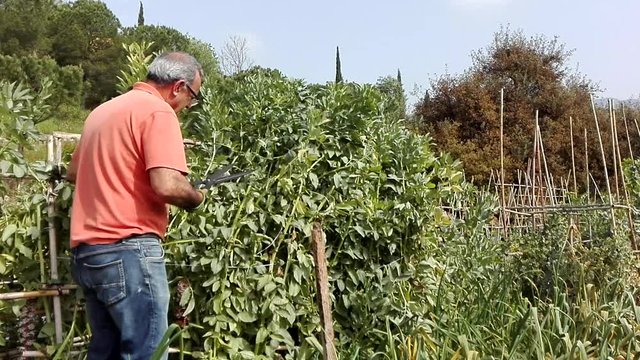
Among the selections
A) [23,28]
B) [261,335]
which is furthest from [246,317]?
[23,28]

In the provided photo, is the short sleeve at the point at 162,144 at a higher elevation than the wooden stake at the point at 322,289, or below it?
higher

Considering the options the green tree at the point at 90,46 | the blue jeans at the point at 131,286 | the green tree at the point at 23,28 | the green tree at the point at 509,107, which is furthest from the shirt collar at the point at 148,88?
the green tree at the point at 23,28

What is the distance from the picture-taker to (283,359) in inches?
120

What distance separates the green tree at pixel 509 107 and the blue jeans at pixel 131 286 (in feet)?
37.2

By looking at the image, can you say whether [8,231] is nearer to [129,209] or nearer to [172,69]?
[129,209]

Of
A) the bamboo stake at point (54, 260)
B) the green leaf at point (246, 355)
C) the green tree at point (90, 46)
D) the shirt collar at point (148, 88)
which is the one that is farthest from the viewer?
the green tree at point (90, 46)

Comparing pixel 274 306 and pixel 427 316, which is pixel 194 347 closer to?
pixel 274 306

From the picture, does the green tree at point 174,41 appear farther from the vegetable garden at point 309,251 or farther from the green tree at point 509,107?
the vegetable garden at point 309,251

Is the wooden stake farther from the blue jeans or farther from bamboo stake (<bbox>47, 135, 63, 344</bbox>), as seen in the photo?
bamboo stake (<bbox>47, 135, 63, 344</bbox>)

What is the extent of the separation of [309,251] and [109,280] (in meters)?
1.06

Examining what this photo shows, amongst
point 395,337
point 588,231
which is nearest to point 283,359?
point 395,337

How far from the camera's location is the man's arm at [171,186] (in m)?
2.17

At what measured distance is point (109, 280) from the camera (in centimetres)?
220

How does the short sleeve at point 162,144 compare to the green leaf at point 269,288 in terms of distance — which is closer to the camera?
the short sleeve at point 162,144
